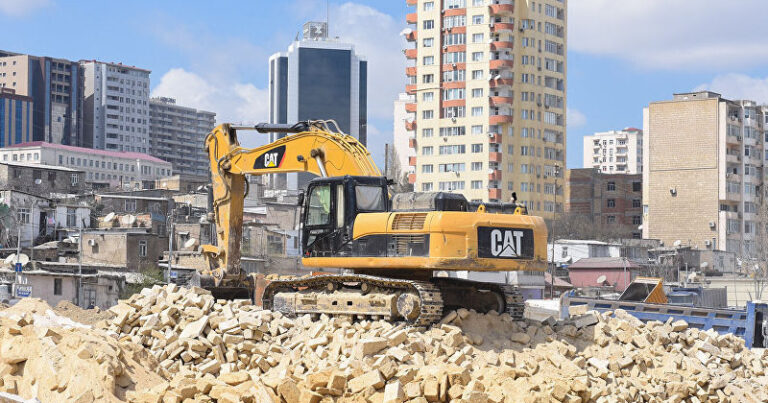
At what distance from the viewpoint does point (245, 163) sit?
68.8ft

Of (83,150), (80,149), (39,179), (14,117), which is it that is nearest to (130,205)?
(39,179)

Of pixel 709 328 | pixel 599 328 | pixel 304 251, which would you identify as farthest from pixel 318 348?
pixel 709 328

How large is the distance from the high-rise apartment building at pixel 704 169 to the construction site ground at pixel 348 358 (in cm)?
6605

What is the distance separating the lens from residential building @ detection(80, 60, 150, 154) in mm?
158875

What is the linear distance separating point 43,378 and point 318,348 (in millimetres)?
4173

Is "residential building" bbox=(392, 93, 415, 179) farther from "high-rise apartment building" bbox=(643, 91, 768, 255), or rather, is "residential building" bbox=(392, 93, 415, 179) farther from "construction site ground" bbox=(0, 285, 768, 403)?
"construction site ground" bbox=(0, 285, 768, 403)

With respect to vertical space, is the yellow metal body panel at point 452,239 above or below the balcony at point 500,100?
below

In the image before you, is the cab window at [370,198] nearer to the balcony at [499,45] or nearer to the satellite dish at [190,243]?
the satellite dish at [190,243]

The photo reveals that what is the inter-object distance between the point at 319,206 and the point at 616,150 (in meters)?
182

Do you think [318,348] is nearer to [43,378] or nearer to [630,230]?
[43,378]

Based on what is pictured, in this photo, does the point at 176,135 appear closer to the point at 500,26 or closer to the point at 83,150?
the point at 83,150

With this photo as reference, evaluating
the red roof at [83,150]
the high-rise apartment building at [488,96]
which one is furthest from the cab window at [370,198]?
the red roof at [83,150]

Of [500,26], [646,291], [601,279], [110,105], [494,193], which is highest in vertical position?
[110,105]

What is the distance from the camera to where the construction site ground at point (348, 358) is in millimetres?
13891
